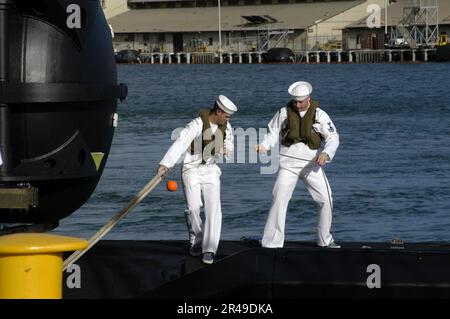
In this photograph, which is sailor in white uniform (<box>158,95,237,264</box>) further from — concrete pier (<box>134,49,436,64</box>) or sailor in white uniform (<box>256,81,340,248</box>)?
concrete pier (<box>134,49,436,64</box>)

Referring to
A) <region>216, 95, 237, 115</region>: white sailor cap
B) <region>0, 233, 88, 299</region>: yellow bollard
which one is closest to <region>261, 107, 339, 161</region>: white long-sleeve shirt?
<region>216, 95, 237, 115</region>: white sailor cap

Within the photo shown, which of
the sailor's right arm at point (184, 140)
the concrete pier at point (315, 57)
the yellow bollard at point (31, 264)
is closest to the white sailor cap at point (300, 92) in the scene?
the sailor's right arm at point (184, 140)

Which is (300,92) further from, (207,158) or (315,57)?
(315,57)

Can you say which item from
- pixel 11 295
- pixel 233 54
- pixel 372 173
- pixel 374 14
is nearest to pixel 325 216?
pixel 11 295

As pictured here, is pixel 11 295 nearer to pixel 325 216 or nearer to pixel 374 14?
pixel 325 216

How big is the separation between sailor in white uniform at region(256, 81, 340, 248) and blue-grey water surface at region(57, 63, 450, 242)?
8.64 m

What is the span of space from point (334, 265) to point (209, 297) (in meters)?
1.05

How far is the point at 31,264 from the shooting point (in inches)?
298

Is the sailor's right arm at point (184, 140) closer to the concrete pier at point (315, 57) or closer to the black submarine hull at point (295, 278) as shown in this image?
the black submarine hull at point (295, 278)

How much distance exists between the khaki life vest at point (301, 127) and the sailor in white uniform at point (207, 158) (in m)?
0.54

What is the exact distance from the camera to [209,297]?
11.2 meters

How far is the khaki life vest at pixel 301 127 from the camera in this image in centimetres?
1255

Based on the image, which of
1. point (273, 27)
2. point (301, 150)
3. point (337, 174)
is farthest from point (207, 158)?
point (273, 27)

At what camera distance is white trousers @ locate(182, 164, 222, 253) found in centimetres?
1246
